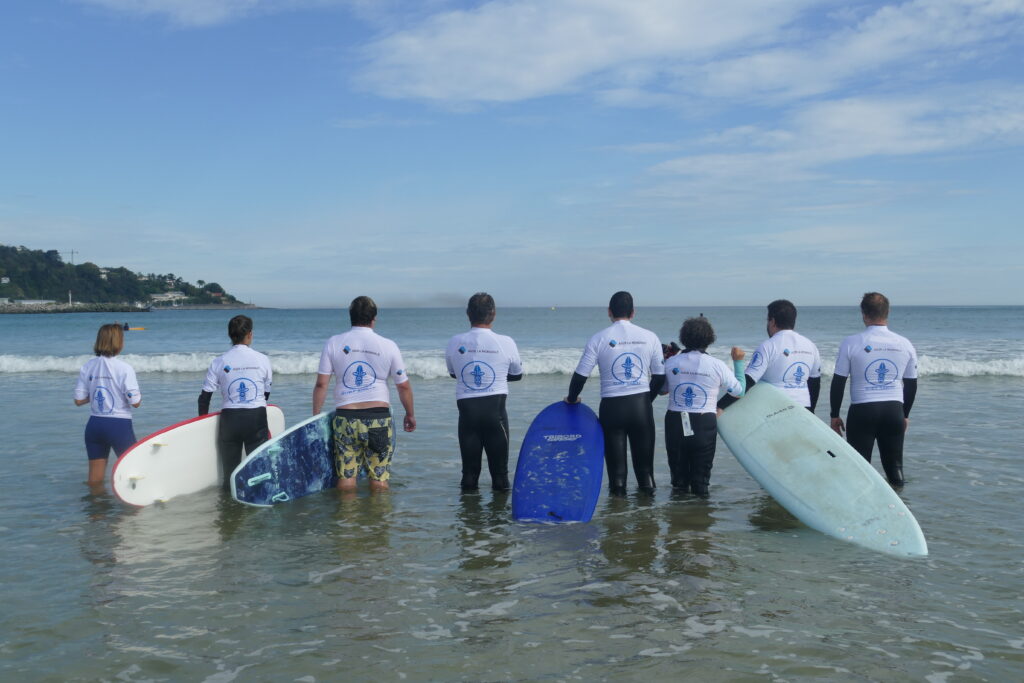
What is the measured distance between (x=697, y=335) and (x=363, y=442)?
2941 millimetres

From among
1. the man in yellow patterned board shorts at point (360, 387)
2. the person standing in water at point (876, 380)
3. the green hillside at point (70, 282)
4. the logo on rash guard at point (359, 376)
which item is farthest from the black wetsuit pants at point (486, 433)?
the green hillside at point (70, 282)

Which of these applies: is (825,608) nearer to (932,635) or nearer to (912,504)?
(932,635)

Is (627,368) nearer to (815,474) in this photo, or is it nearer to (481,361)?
(481,361)

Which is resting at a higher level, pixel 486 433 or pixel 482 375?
pixel 482 375

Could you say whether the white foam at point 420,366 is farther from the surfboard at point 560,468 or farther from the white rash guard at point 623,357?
the white rash guard at point 623,357

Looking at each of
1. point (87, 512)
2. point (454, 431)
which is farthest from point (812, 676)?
point (454, 431)

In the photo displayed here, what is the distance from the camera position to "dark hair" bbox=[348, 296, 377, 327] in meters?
5.93

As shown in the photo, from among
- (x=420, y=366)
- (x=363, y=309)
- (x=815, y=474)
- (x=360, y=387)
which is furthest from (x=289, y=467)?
(x=420, y=366)

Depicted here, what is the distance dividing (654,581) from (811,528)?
184 cm

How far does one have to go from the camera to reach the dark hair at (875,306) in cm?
621

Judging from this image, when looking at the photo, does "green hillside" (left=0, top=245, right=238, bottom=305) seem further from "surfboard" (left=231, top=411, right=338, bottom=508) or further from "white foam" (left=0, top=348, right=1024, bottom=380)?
"surfboard" (left=231, top=411, right=338, bottom=508)

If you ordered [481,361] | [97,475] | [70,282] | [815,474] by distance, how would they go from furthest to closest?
[70,282] < [97,475] < [481,361] < [815,474]

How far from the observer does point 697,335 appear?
19.7ft

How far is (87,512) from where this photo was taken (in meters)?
6.01
